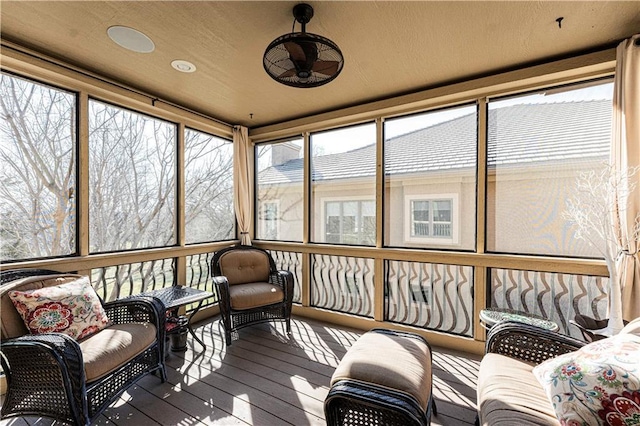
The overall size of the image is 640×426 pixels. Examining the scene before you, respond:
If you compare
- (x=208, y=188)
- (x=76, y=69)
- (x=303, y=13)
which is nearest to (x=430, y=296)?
(x=303, y=13)

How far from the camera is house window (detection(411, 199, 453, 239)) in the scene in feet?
10.4

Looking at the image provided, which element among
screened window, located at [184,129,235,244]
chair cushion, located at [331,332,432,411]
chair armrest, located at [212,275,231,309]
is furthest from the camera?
screened window, located at [184,129,235,244]

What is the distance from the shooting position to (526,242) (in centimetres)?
280

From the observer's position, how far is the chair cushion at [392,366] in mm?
1514

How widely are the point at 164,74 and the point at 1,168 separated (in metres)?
1.52

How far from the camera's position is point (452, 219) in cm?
315

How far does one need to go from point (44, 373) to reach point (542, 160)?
4.14 meters

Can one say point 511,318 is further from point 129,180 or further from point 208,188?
point 129,180

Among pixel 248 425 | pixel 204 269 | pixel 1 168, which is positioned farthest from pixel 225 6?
pixel 204 269

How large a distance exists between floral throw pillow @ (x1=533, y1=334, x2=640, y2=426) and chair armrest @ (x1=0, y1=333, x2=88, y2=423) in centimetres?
247

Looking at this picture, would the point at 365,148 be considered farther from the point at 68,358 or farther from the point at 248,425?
the point at 68,358

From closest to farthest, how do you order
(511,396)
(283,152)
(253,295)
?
(511,396)
(253,295)
(283,152)

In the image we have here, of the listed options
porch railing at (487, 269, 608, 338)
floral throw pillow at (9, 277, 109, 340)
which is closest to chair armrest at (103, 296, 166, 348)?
floral throw pillow at (9, 277, 109, 340)

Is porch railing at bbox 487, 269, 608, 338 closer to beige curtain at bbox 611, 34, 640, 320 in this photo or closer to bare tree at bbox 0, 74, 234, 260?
beige curtain at bbox 611, 34, 640, 320
